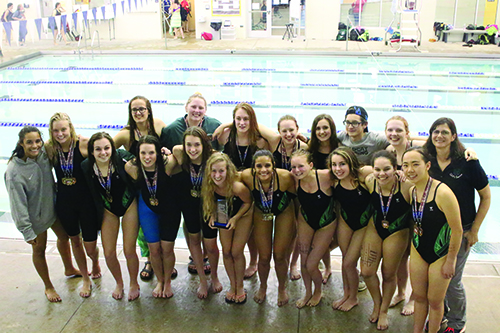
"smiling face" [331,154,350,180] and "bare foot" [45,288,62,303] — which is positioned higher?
"smiling face" [331,154,350,180]

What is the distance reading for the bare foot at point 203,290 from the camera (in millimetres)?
3332

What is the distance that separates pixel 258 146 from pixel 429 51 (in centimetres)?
1133

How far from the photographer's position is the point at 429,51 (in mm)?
13133

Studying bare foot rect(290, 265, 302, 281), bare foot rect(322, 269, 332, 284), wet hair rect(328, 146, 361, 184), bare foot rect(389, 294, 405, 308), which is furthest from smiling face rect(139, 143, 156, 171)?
bare foot rect(389, 294, 405, 308)

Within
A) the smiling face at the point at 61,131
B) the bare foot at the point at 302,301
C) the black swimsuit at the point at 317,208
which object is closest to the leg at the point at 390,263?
the black swimsuit at the point at 317,208

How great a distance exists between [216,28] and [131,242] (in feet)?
45.7

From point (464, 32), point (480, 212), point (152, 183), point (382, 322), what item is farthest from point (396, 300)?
point (464, 32)

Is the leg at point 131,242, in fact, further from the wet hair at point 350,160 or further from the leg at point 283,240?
the wet hair at point 350,160

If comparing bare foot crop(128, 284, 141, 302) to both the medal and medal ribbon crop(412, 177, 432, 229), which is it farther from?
medal ribbon crop(412, 177, 432, 229)

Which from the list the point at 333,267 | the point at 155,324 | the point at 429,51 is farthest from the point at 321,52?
the point at 155,324

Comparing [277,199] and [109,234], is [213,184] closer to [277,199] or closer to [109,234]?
[277,199]

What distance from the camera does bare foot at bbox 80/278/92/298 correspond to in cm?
335

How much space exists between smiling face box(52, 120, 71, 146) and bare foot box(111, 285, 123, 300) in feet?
3.57

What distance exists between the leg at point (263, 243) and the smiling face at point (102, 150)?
3.34 ft
